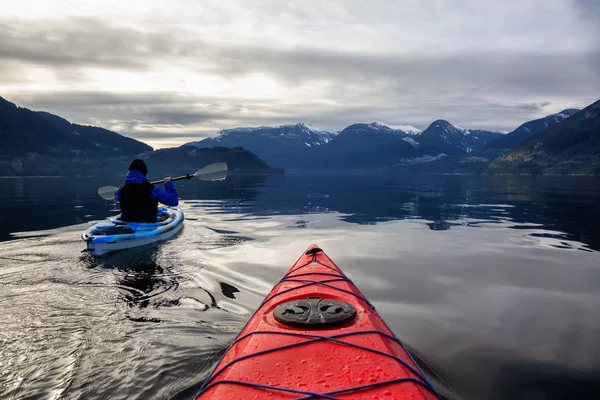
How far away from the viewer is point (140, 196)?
Answer: 1233 centimetres

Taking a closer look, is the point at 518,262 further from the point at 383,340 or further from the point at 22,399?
the point at 22,399

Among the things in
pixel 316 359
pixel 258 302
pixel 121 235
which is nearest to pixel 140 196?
pixel 121 235

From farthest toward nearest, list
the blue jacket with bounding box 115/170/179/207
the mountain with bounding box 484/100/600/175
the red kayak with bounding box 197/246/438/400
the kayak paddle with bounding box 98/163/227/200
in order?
the mountain with bounding box 484/100/600/175
the kayak paddle with bounding box 98/163/227/200
the blue jacket with bounding box 115/170/179/207
the red kayak with bounding box 197/246/438/400

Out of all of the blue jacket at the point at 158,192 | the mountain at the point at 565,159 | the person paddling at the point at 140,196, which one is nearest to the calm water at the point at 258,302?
the person paddling at the point at 140,196

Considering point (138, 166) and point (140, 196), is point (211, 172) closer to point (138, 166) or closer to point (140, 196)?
point (140, 196)

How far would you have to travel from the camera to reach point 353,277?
9625mm

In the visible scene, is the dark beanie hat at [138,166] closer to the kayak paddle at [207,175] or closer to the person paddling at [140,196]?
the person paddling at [140,196]

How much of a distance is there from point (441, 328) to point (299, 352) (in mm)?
3799

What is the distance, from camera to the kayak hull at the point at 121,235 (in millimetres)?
10977

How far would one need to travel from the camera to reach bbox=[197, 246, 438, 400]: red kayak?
10.4ft

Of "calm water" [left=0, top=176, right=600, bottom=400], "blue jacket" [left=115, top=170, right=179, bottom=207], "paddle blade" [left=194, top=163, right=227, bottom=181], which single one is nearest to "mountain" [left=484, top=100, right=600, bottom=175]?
"calm water" [left=0, top=176, right=600, bottom=400]

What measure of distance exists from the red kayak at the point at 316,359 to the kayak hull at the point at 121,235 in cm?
784

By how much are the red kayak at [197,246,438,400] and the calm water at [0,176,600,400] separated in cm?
125

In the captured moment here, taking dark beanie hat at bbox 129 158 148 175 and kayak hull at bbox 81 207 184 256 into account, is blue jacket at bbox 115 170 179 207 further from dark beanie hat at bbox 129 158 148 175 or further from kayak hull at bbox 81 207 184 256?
kayak hull at bbox 81 207 184 256
